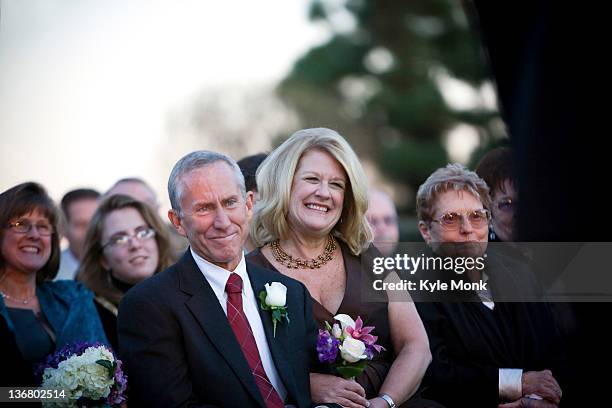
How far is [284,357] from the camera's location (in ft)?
13.1

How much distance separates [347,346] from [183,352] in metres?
0.75

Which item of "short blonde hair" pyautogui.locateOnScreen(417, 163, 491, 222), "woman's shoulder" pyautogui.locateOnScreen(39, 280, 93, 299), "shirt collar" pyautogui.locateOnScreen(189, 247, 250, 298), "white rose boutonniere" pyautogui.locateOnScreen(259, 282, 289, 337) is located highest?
"short blonde hair" pyautogui.locateOnScreen(417, 163, 491, 222)

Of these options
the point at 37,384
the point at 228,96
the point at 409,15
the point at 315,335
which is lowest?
the point at 37,384

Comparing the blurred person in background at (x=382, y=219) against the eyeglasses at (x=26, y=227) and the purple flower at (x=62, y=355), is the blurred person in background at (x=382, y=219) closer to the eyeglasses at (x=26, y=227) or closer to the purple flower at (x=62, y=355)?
the eyeglasses at (x=26, y=227)

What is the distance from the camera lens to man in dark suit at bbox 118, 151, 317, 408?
3.83 meters

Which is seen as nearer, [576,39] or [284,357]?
[576,39]

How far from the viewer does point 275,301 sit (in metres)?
4.02

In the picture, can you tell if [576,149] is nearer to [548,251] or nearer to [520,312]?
[548,251]

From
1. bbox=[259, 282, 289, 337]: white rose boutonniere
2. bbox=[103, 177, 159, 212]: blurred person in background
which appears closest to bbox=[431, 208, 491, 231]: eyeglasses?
bbox=[259, 282, 289, 337]: white rose boutonniere

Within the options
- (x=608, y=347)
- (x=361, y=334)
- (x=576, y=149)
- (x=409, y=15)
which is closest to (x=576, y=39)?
(x=576, y=149)

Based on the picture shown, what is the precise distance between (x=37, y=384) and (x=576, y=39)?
2815mm

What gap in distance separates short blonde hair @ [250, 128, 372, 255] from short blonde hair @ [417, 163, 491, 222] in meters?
0.35

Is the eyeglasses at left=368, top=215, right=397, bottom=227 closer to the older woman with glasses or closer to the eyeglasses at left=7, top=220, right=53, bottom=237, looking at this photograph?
the older woman with glasses

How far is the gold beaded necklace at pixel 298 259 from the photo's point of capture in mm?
4559
